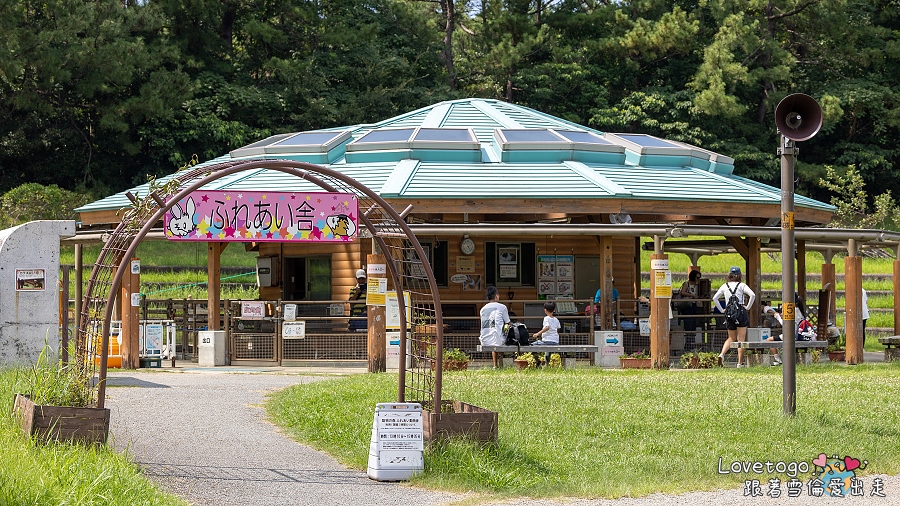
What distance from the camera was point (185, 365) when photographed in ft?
67.1

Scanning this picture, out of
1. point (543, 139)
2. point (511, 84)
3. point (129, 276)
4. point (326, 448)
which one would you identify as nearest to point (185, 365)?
point (129, 276)

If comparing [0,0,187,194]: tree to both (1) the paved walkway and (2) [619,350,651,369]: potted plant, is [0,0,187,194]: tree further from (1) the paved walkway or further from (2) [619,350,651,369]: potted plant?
(1) the paved walkway

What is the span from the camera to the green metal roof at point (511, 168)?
20938 mm

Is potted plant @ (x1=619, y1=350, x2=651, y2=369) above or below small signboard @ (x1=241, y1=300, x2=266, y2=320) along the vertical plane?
below

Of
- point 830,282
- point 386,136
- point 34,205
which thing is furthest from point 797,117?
point 34,205

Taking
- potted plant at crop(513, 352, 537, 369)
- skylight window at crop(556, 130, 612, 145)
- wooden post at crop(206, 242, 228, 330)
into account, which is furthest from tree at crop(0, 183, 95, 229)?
potted plant at crop(513, 352, 537, 369)

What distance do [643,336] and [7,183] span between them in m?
29.4

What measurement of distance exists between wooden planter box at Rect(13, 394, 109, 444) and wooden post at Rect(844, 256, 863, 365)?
46.6 feet

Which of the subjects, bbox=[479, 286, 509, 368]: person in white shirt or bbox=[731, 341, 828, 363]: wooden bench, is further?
bbox=[731, 341, 828, 363]: wooden bench

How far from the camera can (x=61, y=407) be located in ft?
28.9

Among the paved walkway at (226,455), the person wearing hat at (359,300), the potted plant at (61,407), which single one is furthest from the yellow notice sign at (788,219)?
the person wearing hat at (359,300)

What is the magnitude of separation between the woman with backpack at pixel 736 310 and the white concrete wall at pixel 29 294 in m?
10.3

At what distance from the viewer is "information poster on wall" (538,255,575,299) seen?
23219mm

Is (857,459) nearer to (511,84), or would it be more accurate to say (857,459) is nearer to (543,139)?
(543,139)
